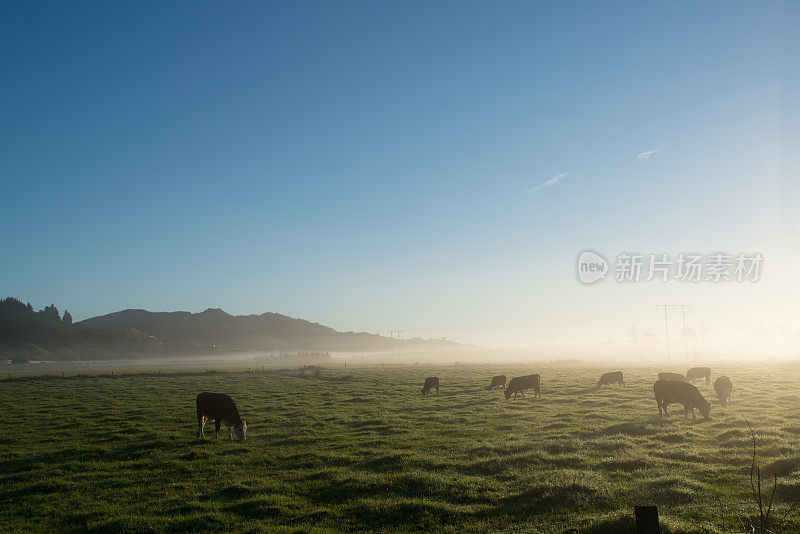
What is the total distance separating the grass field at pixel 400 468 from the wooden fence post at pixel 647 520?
409cm

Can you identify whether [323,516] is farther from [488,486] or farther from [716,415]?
[716,415]

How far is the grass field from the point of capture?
11148mm

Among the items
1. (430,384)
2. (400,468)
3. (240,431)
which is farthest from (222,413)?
(430,384)

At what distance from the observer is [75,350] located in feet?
624

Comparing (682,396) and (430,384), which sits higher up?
(682,396)

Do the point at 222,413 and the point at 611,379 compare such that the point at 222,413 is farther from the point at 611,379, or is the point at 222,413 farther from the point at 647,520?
the point at 611,379

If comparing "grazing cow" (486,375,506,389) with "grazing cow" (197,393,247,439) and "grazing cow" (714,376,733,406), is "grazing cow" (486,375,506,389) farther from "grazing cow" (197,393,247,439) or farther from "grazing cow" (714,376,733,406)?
"grazing cow" (197,393,247,439)

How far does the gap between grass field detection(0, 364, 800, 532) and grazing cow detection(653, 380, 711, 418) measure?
0.96 meters

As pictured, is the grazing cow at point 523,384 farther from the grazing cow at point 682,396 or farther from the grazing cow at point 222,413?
the grazing cow at point 222,413

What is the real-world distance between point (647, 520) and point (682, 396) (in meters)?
21.4

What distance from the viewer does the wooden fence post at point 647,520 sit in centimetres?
604

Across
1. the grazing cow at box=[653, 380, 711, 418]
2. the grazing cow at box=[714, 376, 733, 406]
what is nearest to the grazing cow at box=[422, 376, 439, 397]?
the grazing cow at box=[653, 380, 711, 418]

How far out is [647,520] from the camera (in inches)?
240

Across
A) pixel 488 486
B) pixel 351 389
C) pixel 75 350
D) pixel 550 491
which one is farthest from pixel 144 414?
pixel 75 350
